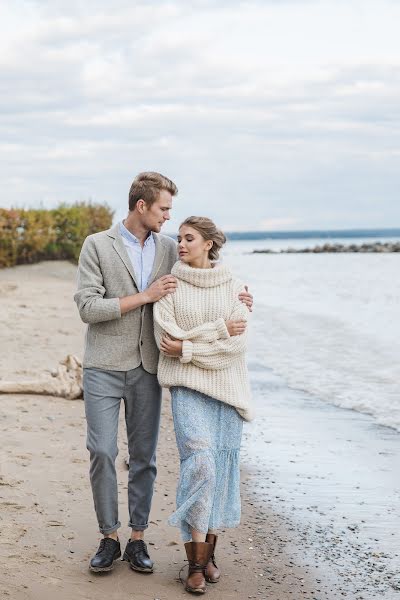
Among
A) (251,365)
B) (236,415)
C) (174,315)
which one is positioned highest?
(174,315)

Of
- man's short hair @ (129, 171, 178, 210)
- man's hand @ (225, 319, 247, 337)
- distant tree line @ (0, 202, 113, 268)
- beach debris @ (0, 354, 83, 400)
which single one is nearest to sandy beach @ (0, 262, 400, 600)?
beach debris @ (0, 354, 83, 400)

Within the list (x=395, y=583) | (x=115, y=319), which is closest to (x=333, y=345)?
(x=395, y=583)

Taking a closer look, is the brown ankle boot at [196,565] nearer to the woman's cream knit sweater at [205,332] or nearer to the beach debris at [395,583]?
the woman's cream knit sweater at [205,332]

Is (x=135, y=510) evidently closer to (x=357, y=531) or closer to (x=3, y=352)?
(x=357, y=531)

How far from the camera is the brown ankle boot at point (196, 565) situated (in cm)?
488

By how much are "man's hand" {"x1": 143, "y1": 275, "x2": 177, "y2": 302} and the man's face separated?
12.5 inches

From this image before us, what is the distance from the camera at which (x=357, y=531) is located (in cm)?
604

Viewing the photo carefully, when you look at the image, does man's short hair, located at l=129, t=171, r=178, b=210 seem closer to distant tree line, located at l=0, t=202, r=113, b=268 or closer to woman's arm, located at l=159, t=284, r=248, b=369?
woman's arm, located at l=159, t=284, r=248, b=369

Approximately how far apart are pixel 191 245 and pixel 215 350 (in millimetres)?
574

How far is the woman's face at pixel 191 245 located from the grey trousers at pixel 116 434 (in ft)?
2.26

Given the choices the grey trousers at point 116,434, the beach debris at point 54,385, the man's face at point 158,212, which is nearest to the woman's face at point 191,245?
the man's face at point 158,212

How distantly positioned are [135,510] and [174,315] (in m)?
1.17

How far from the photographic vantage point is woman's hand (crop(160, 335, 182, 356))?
4820 mm

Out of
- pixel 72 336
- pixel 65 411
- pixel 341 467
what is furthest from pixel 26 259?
pixel 341 467
